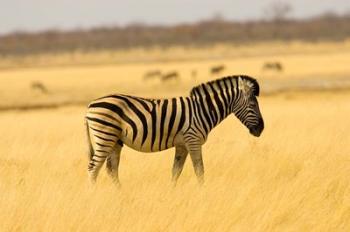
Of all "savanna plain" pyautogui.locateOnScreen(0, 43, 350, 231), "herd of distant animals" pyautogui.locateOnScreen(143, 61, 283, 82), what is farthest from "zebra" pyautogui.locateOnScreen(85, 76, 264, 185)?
"herd of distant animals" pyautogui.locateOnScreen(143, 61, 283, 82)

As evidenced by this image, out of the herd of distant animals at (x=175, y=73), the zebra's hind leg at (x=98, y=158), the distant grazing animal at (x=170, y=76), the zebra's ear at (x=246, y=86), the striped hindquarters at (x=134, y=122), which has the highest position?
the herd of distant animals at (x=175, y=73)

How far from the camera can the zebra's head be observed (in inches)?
449

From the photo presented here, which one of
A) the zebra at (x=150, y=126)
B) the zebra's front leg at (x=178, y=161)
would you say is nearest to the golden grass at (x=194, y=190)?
the zebra's front leg at (x=178, y=161)

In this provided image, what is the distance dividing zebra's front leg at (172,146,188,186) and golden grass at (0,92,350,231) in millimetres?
185

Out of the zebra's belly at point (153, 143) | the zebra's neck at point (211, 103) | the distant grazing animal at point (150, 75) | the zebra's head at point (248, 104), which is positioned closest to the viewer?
the zebra's belly at point (153, 143)

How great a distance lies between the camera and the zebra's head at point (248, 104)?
11414 millimetres

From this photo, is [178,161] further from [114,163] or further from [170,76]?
[170,76]

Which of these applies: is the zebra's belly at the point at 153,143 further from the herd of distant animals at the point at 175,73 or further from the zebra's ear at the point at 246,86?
the herd of distant animals at the point at 175,73

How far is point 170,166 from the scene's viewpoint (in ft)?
41.7

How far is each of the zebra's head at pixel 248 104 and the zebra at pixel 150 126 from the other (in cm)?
24

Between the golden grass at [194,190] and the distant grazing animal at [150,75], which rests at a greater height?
the distant grazing animal at [150,75]

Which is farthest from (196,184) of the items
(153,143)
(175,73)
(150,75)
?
(150,75)

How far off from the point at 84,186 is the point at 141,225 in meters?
2.63

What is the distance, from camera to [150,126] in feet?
36.2
